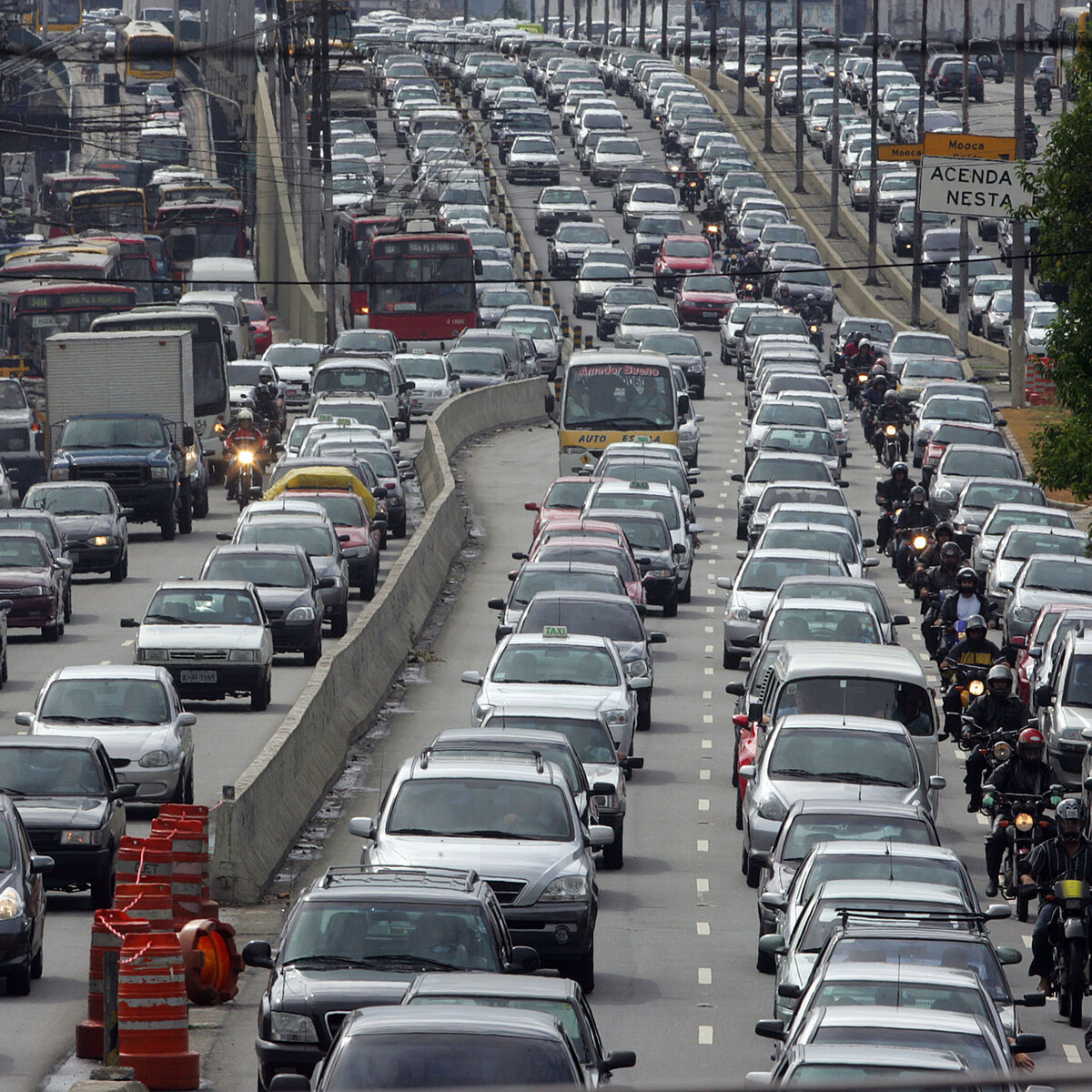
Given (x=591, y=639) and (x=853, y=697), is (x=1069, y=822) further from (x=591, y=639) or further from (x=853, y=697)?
(x=591, y=639)

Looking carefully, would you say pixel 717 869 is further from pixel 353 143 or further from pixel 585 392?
pixel 353 143

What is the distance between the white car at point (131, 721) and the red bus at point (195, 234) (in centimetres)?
5293

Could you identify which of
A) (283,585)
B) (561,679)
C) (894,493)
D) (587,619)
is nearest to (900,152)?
(894,493)

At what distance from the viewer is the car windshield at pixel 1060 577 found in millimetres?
30766

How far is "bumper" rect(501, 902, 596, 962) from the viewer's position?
16.5m

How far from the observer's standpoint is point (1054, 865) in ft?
56.2

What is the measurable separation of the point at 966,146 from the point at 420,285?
13.9 metres

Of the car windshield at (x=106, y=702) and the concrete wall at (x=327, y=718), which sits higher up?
the car windshield at (x=106, y=702)

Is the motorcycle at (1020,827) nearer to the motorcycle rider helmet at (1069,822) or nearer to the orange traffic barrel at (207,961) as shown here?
the motorcycle rider helmet at (1069,822)

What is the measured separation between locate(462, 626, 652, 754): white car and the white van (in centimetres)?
4408

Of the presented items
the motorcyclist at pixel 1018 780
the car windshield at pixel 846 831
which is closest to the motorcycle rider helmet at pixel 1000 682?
the motorcyclist at pixel 1018 780

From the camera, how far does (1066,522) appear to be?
3516cm

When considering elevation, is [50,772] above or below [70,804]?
above

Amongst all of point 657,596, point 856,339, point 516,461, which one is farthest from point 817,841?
point 856,339
